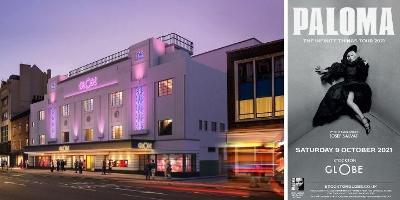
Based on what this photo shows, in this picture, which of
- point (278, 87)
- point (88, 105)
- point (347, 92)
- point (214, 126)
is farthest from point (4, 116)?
point (347, 92)

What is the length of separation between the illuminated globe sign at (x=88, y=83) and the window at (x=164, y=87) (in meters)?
12.9

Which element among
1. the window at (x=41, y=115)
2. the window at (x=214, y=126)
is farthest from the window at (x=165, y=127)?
the window at (x=41, y=115)

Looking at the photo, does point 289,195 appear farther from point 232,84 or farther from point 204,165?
point 204,165

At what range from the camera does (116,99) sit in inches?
1918

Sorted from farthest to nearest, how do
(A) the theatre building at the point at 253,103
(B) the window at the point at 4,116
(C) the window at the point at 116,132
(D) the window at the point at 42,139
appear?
1. (B) the window at the point at 4,116
2. (D) the window at the point at 42,139
3. (C) the window at the point at 116,132
4. (A) the theatre building at the point at 253,103

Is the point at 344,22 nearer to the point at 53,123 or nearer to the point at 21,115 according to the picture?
the point at 53,123

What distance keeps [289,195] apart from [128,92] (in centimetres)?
4317

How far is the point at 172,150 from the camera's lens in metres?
40.6

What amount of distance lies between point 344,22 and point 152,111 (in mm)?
39817

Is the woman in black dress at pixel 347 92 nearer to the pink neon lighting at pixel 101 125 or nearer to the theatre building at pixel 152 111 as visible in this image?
the theatre building at pixel 152 111

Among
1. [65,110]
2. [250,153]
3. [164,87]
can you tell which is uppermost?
[164,87]

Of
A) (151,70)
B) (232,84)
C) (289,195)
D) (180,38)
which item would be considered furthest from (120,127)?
(289,195)

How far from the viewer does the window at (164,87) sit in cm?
4203

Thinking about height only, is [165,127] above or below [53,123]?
below
